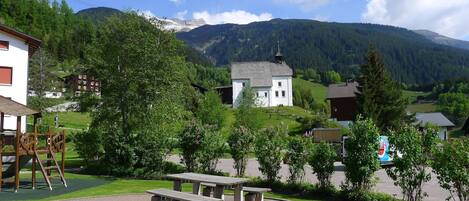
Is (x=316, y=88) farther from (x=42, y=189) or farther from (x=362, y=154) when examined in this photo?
(x=362, y=154)

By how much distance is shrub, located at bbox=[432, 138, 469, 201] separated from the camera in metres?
13.0

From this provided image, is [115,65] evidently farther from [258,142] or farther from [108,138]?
[258,142]

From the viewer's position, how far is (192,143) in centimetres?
2431

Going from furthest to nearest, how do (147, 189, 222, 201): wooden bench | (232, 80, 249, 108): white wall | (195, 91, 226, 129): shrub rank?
(232, 80, 249, 108): white wall → (195, 91, 226, 129): shrub → (147, 189, 222, 201): wooden bench

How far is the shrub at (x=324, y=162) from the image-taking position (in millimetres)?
18188

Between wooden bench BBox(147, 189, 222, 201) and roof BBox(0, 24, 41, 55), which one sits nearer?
wooden bench BBox(147, 189, 222, 201)

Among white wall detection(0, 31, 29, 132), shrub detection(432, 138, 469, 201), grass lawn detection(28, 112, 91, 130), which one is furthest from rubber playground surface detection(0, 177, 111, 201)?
grass lawn detection(28, 112, 91, 130)

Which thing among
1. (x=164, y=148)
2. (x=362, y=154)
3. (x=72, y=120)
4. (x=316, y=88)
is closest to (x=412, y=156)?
(x=362, y=154)

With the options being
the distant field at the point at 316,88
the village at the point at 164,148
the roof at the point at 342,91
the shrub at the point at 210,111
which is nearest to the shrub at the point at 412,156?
the village at the point at 164,148

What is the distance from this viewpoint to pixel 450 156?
43.4ft

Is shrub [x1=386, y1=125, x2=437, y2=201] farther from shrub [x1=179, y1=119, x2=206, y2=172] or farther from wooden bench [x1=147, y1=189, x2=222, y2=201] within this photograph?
shrub [x1=179, y1=119, x2=206, y2=172]

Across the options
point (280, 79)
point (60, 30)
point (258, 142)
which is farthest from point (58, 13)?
point (258, 142)

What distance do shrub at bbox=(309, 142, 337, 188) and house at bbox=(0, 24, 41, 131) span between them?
2274 cm

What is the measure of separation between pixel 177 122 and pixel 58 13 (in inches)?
6175
